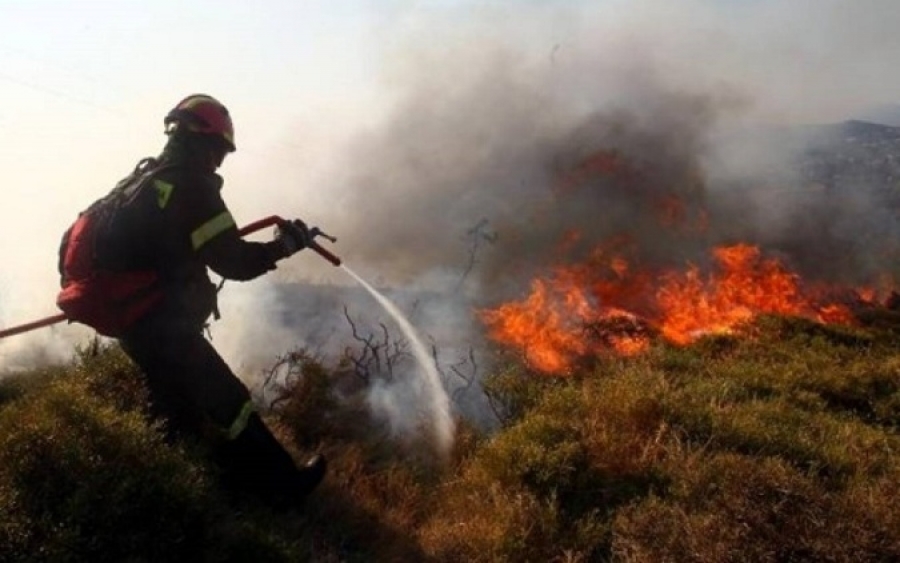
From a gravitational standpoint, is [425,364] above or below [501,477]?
above

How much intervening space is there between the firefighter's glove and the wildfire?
431cm

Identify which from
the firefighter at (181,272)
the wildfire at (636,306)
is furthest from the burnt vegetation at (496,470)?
the wildfire at (636,306)

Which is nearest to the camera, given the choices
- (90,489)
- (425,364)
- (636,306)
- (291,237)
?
(90,489)

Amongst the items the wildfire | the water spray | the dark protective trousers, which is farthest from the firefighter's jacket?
the wildfire

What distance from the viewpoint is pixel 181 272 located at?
14.8 feet

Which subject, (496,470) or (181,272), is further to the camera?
(496,470)

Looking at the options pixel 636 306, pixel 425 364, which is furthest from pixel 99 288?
pixel 636 306

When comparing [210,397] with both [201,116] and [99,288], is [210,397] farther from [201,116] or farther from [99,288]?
[201,116]

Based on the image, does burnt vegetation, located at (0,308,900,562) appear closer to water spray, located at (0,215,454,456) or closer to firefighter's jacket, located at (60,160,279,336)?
water spray, located at (0,215,454,456)

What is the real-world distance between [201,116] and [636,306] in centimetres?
787

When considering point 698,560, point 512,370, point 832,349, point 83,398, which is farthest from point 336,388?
point 832,349

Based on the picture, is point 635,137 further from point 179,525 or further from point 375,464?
point 179,525

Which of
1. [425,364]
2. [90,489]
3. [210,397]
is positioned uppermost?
[210,397]

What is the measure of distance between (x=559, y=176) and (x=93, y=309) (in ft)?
37.3
